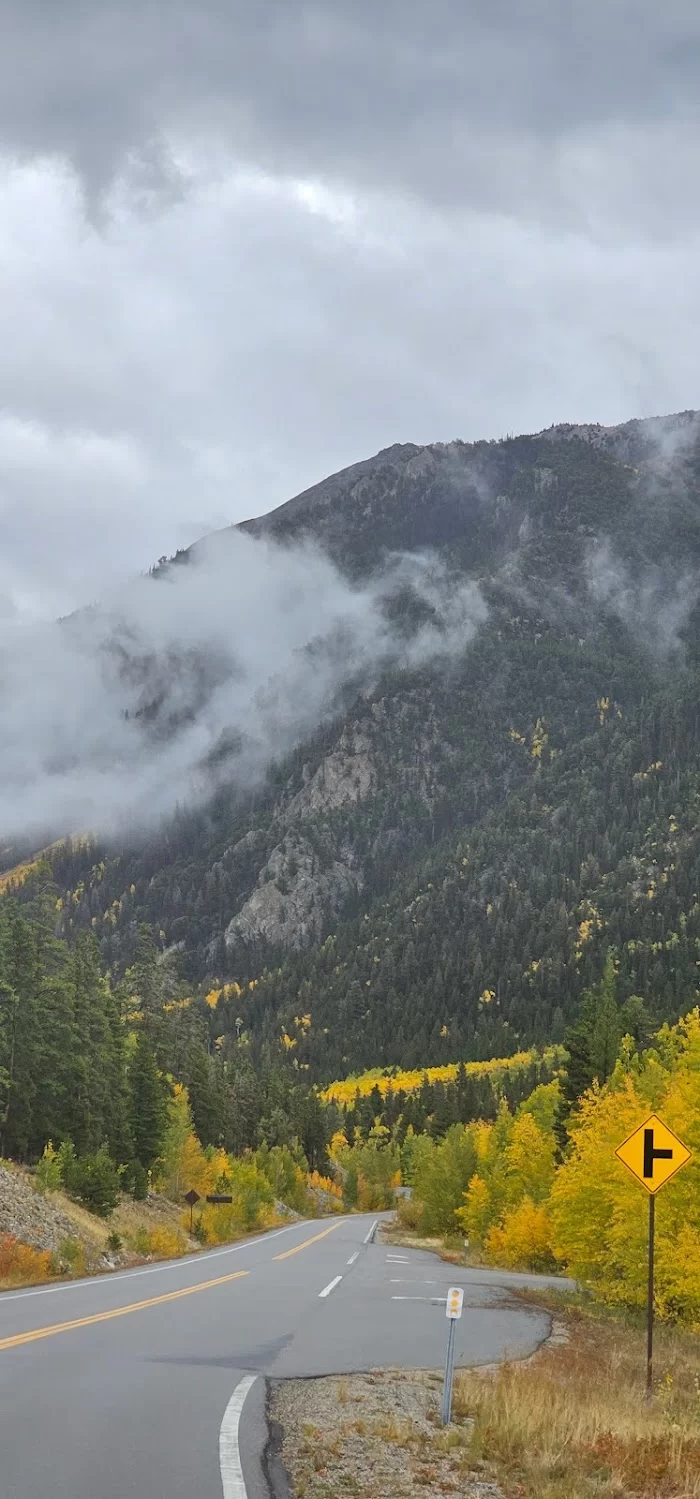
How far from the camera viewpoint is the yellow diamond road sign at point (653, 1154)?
1675 centimetres

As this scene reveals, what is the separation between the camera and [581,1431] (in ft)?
39.5

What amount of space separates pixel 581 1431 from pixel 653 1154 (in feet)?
17.9

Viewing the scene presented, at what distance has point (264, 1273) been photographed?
33.8 m

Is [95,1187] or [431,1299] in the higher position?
[431,1299]

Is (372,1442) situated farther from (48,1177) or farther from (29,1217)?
(48,1177)

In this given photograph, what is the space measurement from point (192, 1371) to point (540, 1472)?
5.52m

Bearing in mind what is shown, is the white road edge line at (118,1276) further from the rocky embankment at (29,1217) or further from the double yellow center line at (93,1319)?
the double yellow center line at (93,1319)

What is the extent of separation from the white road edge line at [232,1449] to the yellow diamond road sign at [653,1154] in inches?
262

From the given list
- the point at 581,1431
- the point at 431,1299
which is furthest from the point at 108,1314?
the point at 431,1299

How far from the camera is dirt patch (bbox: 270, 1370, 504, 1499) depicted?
9.59 m

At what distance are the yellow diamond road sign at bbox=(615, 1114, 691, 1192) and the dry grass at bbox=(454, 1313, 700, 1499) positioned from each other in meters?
2.90

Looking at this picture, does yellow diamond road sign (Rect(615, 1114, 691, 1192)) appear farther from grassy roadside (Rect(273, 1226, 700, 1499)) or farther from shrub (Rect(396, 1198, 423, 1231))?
shrub (Rect(396, 1198, 423, 1231))

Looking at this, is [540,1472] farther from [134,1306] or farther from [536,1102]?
[536,1102]

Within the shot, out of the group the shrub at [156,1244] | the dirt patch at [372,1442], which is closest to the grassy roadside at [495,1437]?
the dirt patch at [372,1442]
